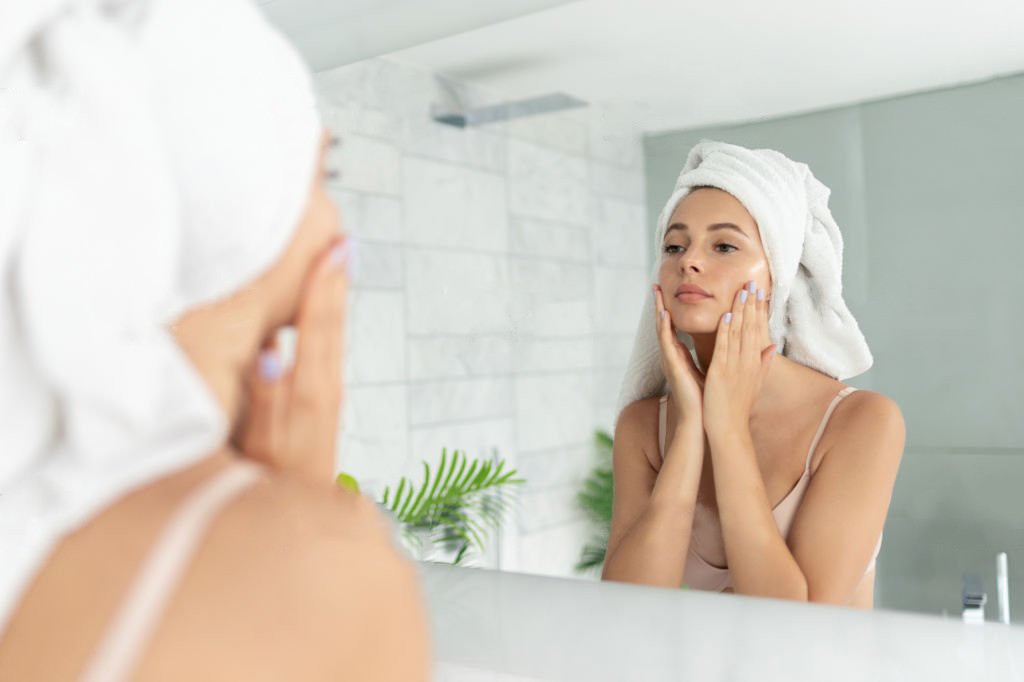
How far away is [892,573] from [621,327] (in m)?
0.50

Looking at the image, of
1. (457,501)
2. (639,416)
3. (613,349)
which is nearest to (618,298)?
(613,349)

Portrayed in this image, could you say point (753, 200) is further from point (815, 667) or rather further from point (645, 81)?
point (815, 667)

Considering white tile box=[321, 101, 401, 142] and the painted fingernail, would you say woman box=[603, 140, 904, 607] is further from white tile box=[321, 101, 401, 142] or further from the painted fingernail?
the painted fingernail

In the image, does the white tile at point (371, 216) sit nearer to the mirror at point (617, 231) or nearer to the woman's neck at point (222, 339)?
the mirror at point (617, 231)

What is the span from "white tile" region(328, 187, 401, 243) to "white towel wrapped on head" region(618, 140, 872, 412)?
0.72m

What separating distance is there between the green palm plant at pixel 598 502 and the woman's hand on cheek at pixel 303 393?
98 cm

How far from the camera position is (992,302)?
3.63 ft

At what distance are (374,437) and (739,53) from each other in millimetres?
969

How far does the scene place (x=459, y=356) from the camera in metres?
1.61

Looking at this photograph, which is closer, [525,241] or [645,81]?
[645,81]

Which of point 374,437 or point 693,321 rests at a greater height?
point 693,321

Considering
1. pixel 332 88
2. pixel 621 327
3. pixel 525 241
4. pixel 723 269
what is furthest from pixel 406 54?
pixel 723 269

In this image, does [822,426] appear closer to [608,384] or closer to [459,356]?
[608,384]

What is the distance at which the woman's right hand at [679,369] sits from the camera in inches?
47.3
